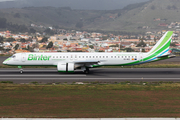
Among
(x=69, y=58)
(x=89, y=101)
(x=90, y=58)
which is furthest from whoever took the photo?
(x=90, y=58)

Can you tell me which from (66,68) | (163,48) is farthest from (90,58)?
(163,48)

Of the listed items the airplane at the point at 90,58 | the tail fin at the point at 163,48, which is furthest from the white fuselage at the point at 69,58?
the tail fin at the point at 163,48

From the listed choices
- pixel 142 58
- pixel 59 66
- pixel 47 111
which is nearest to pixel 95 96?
pixel 47 111

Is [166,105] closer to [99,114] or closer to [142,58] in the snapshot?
[99,114]

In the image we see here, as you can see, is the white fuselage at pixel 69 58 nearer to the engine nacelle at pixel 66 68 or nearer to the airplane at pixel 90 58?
the airplane at pixel 90 58

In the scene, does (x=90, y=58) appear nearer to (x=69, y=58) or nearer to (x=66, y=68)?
(x=69, y=58)

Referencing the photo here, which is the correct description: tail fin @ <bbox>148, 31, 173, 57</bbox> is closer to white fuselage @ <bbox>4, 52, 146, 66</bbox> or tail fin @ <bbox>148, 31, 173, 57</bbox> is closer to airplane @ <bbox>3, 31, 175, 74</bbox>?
airplane @ <bbox>3, 31, 175, 74</bbox>

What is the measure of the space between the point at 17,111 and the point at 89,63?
20.5 m

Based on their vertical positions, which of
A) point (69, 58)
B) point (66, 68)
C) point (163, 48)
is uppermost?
point (163, 48)

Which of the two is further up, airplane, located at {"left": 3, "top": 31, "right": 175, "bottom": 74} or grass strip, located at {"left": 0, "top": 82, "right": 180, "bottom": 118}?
airplane, located at {"left": 3, "top": 31, "right": 175, "bottom": 74}

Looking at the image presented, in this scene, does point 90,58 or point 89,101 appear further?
point 90,58

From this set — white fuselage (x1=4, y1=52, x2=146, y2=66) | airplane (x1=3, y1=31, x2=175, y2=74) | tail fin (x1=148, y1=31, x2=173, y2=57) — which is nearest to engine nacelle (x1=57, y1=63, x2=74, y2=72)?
airplane (x1=3, y1=31, x2=175, y2=74)

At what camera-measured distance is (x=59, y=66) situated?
38.9 metres

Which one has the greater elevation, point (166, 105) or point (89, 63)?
point (89, 63)
